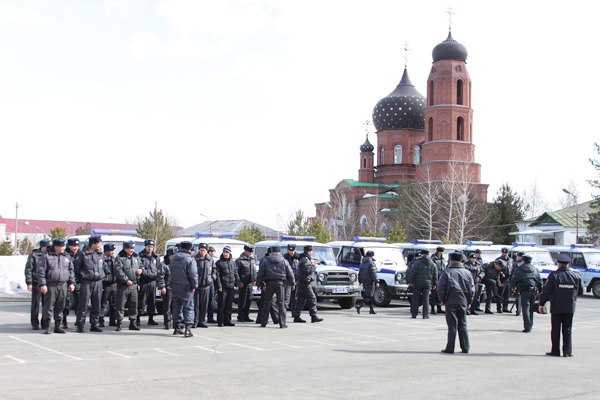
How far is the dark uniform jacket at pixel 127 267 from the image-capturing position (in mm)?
11469

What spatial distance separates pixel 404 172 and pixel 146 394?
68.0 metres

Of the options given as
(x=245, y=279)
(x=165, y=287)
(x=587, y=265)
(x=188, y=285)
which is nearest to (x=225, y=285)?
(x=245, y=279)

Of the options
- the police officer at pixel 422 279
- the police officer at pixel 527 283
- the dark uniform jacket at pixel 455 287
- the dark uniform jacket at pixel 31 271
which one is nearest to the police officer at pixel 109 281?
the dark uniform jacket at pixel 31 271

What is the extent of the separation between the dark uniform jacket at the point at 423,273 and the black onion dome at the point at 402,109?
189 ft

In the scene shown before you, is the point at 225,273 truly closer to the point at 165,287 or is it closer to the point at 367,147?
the point at 165,287

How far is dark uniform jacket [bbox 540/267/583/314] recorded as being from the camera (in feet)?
31.2

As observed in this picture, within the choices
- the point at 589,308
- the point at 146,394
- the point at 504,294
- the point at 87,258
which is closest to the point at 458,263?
the point at 146,394

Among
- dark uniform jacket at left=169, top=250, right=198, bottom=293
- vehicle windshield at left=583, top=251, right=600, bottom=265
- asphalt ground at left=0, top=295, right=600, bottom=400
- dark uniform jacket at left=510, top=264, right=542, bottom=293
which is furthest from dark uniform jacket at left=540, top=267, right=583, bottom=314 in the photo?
vehicle windshield at left=583, top=251, right=600, bottom=265

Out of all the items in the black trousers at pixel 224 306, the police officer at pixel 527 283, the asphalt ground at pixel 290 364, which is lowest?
the asphalt ground at pixel 290 364

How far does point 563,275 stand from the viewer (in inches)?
382

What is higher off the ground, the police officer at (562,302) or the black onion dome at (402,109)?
the black onion dome at (402,109)

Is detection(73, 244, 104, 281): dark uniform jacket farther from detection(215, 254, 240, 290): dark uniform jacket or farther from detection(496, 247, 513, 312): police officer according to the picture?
detection(496, 247, 513, 312): police officer

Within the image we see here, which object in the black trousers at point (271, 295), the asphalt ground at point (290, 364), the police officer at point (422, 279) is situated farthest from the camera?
the police officer at point (422, 279)

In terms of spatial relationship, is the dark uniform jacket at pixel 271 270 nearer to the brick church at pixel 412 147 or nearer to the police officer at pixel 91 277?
the police officer at pixel 91 277
